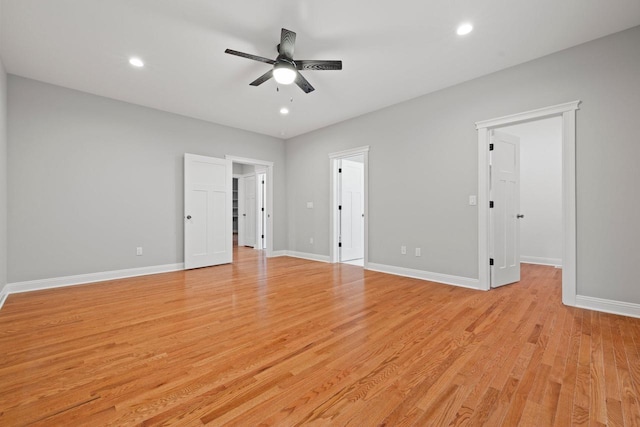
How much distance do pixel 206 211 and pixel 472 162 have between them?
180 inches

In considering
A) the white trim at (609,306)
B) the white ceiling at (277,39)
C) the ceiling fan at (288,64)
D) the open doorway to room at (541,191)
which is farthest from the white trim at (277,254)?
the white trim at (609,306)

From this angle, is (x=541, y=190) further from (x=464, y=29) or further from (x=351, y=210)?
(x=464, y=29)

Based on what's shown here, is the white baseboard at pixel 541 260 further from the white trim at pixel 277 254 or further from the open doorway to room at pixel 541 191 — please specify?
the white trim at pixel 277 254

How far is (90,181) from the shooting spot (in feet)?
13.4

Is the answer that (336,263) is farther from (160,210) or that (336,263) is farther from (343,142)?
(160,210)

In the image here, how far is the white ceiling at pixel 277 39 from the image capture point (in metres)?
2.40

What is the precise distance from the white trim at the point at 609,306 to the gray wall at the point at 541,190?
2883mm

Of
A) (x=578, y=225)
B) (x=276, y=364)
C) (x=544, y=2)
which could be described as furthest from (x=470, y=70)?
(x=276, y=364)

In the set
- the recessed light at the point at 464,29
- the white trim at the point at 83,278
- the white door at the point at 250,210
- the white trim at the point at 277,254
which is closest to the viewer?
the recessed light at the point at 464,29

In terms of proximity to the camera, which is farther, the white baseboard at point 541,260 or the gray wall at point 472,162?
the white baseboard at point 541,260

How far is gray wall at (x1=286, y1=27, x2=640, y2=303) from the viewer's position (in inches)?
106

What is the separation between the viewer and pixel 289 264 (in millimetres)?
5484

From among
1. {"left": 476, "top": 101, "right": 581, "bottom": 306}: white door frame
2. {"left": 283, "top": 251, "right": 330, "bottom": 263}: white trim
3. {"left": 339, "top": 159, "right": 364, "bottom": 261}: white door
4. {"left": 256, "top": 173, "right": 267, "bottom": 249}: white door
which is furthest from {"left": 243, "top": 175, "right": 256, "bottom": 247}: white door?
{"left": 476, "top": 101, "right": 581, "bottom": 306}: white door frame

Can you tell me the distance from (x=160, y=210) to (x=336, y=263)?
3402mm
